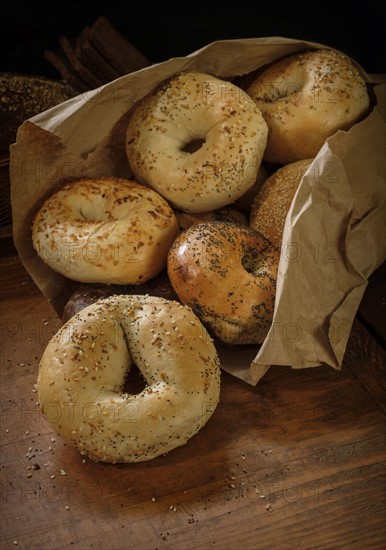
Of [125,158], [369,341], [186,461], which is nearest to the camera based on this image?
[186,461]

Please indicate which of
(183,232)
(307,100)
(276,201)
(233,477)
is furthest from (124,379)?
(307,100)

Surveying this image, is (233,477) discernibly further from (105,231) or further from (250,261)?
(105,231)

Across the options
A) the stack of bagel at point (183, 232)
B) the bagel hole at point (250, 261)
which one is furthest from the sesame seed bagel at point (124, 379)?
→ the bagel hole at point (250, 261)

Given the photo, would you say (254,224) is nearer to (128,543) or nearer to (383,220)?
A: (383,220)

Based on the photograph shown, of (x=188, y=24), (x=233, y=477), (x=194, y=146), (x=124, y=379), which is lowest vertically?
(x=233, y=477)

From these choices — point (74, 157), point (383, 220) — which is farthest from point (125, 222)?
point (383, 220)

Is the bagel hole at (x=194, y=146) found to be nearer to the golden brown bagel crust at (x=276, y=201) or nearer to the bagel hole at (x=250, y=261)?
the golden brown bagel crust at (x=276, y=201)
